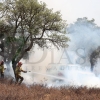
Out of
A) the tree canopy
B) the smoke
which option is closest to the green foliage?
the tree canopy

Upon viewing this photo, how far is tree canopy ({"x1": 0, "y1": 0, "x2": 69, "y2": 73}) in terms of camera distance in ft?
66.3

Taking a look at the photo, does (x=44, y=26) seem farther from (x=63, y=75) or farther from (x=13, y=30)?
(x=63, y=75)

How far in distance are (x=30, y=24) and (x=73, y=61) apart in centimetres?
754

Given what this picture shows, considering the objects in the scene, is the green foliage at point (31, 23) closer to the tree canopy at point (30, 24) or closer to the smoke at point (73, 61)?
the tree canopy at point (30, 24)

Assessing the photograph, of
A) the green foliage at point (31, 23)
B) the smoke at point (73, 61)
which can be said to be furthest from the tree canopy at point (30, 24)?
the smoke at point (73, 61)

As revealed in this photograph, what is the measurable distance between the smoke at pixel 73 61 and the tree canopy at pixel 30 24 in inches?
60.6

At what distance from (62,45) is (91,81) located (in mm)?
5044

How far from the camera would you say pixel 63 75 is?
19.7 metres

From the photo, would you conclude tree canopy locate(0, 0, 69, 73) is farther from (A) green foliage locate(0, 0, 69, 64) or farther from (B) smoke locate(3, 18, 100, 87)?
(B) smoke locate(3, 18, 100, 87)

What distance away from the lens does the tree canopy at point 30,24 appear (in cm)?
2020

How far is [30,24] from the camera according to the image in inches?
805

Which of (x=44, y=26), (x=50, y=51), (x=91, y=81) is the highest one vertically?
(x=44, y=26)

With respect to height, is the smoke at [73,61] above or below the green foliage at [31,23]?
below

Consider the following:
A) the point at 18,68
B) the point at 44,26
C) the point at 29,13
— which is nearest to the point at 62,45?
the point at 44,26
